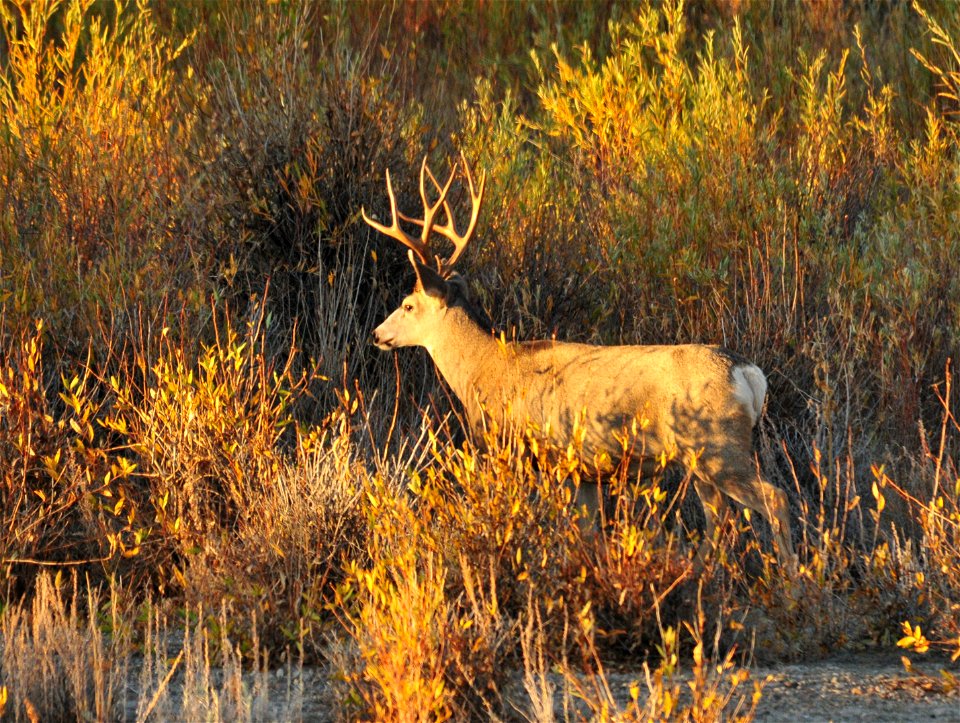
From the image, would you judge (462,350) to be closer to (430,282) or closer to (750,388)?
(430,282)

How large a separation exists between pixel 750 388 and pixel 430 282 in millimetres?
2060

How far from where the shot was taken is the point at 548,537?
16.9 ft

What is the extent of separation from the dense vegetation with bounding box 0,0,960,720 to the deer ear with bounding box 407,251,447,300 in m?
0.63

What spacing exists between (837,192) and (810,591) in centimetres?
471

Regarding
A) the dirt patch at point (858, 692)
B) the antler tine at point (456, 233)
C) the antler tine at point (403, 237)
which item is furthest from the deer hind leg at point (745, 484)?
the antler tine at point (403, 237)

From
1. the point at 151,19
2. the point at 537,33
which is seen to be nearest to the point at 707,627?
the point at 151,19

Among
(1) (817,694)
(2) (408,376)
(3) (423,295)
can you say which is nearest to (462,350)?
(3) (423,295)

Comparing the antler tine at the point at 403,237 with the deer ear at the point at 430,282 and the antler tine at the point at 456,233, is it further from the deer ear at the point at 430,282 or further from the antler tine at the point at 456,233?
the antler tine at the point at 456,233

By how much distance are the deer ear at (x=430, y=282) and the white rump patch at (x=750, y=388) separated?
1968 mm

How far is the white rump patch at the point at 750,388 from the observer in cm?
645

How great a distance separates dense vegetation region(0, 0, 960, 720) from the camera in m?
4.82

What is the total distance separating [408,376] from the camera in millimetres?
8609

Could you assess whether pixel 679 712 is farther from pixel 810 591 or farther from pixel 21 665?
pixel 21 665

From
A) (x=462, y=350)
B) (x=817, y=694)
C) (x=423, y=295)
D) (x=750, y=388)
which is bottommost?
(x=817, y=694)
